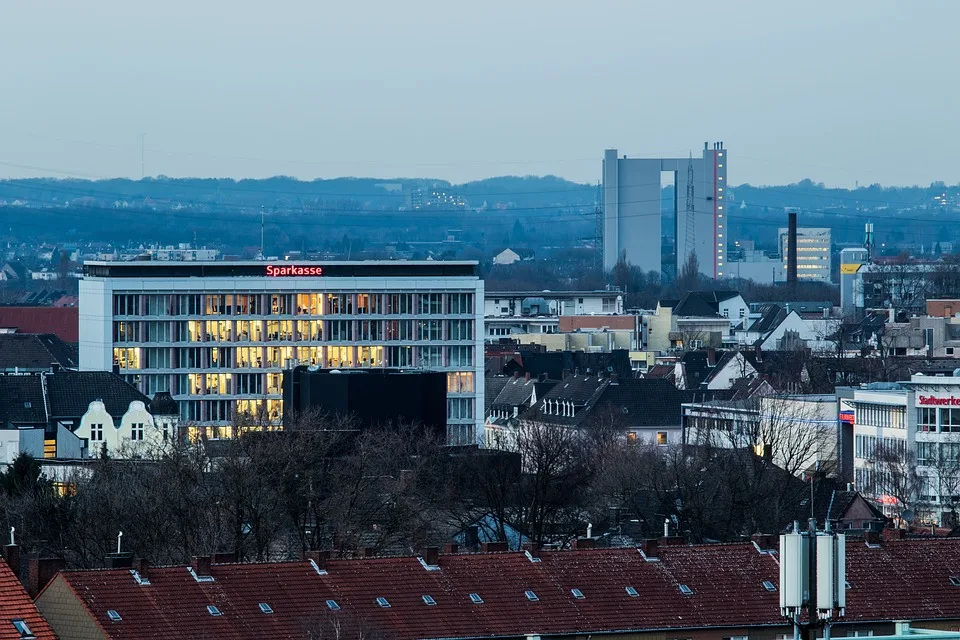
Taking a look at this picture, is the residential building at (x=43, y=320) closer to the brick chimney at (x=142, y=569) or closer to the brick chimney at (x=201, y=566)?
Answer: the brick chimney at (x=201, y=566)

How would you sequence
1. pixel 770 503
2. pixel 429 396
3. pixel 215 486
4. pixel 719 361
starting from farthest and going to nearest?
pixel 719 361 → pixel 429 396 → pixel 770 503 → pixel 215 486

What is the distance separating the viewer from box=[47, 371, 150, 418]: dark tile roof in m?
107

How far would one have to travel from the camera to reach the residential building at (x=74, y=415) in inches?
4003

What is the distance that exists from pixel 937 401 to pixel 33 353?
68909mm

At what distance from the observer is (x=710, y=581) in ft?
162

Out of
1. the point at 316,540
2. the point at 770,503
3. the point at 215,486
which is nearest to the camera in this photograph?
the point at 316,540

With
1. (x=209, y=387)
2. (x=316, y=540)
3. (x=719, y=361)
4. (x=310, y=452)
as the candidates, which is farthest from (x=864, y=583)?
(x=719, y=361)

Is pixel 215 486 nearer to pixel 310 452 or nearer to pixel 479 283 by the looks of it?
pixel 310 452

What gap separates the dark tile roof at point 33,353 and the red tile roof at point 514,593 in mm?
92965

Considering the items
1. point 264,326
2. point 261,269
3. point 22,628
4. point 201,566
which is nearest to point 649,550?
point 201,566

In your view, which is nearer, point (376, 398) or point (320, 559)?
point (320, 559)

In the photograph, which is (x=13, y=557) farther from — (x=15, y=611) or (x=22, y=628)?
(x=22, y=628)

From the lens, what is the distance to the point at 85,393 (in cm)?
10781

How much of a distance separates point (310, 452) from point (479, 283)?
182ft
